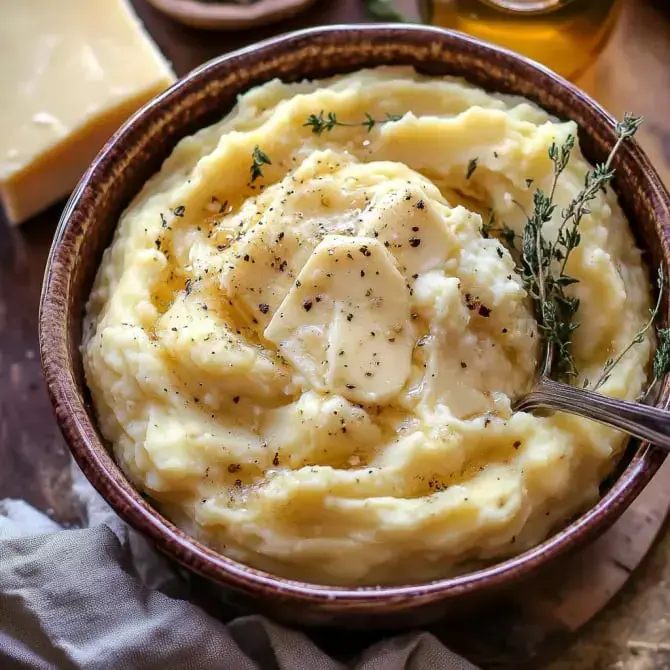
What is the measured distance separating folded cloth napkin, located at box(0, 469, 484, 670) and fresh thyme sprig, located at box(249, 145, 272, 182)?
3.72 feet

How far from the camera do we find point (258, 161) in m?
2.71

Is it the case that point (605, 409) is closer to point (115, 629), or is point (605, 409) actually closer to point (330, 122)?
point (330, 122)

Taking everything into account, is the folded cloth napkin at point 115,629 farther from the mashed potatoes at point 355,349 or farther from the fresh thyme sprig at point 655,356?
the fresh thyme sprig at point 655,356

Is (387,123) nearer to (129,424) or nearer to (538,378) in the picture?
(538,378)

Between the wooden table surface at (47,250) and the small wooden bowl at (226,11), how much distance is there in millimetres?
80

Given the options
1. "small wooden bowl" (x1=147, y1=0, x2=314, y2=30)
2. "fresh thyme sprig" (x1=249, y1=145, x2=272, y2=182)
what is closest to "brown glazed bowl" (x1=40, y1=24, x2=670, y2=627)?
"fresh thyme sprig" (x1=249, y1=145, x2=272, y2=182)

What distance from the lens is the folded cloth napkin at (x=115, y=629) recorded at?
250 cm

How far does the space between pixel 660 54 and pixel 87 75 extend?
7.19 feet

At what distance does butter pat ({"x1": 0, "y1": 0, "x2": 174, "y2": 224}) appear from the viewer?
344 cm

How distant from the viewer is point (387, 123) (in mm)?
2766

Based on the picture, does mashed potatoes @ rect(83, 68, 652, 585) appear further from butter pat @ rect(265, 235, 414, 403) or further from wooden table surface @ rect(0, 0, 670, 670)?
wooden table surface @ rect(0, 0, 670, 670)

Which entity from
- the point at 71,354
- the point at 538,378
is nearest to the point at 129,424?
the point at 71,354

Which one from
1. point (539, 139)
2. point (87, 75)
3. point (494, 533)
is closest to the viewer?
point (494, 533)

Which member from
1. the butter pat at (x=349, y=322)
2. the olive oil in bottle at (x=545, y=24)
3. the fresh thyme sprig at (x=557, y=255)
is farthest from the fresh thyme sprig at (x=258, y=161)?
the olive oil in bottle at (x=545, y=24)
